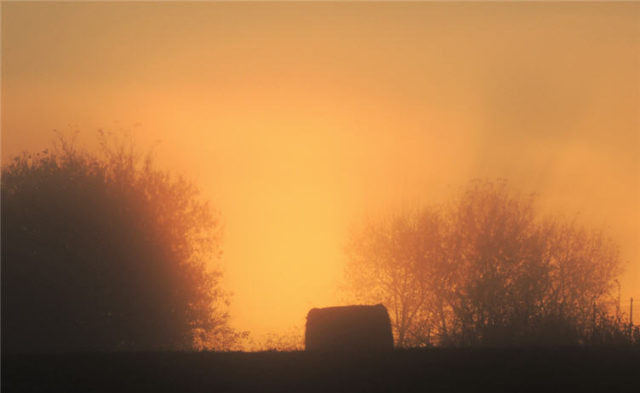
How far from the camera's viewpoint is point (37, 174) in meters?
39.8

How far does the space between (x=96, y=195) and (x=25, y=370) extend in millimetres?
23898

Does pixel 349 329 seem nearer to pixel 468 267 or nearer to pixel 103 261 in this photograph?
pixel 103 261

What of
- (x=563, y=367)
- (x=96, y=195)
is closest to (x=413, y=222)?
(x=96, y=195)

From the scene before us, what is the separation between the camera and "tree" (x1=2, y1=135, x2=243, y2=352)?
36.5 m

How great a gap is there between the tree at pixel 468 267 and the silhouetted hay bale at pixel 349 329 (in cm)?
2141

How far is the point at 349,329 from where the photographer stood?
26.7 metres

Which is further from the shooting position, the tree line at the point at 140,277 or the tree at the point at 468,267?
the tree at the point at 468,267

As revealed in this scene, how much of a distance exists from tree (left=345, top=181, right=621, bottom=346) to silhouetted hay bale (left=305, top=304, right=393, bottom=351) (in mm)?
21406

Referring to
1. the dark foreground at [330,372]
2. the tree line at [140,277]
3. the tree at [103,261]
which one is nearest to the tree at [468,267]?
the tree line at [140,277]

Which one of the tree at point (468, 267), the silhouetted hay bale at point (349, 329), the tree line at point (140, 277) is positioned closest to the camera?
the silhouetted hay bale at point (349, 329)

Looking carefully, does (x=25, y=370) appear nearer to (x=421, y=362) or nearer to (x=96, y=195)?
(x=421, y=362)

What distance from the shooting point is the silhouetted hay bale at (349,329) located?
26.4 meters

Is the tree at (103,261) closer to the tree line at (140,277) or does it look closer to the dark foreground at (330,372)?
the tree line at (140,277)

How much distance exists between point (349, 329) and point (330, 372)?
10510 millimetres
